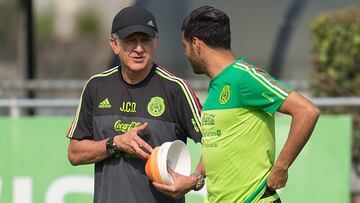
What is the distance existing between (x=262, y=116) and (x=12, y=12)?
3250 cm

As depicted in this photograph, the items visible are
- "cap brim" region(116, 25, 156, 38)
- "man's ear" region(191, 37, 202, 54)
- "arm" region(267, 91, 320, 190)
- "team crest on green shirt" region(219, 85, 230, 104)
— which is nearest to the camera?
"arm" region(267, 91, 320, 190)

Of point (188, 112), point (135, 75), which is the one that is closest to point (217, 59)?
point (188, 112)

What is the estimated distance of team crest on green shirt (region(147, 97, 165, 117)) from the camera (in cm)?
562

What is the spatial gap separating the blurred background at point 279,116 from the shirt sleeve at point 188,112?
255 cm

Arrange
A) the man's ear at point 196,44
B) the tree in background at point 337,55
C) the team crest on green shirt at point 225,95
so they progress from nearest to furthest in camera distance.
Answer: the team crest on green shirt at point 225,95 < the man's ear at point 196,44 < the tree in background at point 337,55

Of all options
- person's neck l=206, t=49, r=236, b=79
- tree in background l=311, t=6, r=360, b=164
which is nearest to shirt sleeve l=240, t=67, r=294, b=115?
person's neck l=206, t=49, r=236, b=79

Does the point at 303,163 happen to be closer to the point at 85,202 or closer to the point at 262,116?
the point at 85,202

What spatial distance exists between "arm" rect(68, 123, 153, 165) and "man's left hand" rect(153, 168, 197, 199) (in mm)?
197

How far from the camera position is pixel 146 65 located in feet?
18.5

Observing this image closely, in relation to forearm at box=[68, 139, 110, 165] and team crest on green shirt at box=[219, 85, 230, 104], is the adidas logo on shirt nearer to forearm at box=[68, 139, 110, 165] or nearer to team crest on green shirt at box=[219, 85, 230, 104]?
forearm at box=[68, 139, 110, 165]

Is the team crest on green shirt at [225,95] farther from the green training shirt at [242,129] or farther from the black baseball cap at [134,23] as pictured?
the black baseball cap at [134,23]

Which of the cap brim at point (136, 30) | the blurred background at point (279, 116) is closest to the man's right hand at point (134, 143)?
the cap brim at point (136, 30)

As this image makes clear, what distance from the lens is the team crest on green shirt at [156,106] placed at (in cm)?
562

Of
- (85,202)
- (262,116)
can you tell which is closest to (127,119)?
(262,116)
